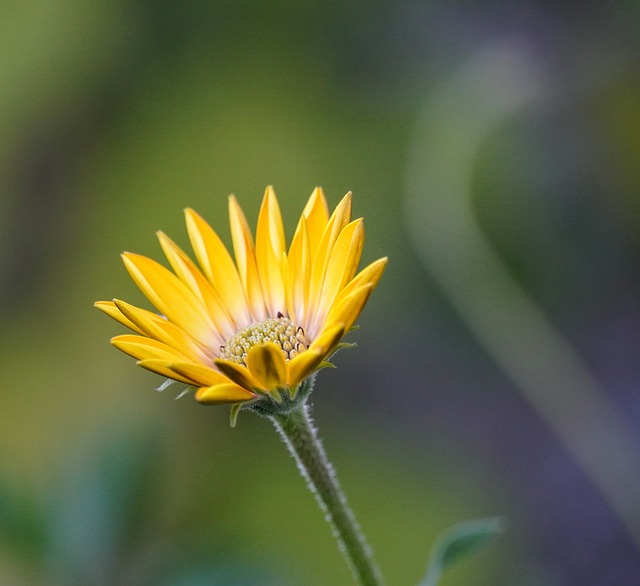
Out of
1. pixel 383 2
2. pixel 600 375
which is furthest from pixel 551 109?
pixel 600 375

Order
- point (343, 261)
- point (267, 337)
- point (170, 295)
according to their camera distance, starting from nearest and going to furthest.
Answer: point (343, 261) → point (170, 295) → point (267, 337)

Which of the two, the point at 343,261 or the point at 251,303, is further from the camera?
the point at 251,303

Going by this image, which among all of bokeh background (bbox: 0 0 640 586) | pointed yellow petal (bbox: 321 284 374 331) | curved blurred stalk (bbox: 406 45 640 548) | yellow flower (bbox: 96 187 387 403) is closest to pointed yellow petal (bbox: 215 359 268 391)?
yellow flower (bbox: 96 187 387 403)

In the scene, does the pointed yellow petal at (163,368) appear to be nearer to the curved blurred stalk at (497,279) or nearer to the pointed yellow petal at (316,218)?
the pointed yellow petal at (316,218)

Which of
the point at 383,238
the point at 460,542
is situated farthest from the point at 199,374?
the point at 383,238

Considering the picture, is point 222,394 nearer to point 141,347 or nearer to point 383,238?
point 141,347

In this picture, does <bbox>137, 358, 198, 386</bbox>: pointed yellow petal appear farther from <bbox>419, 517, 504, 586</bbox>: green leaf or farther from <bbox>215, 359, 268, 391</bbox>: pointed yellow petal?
<bbox>419, 517, 504, 586</bbox>: green leaf
